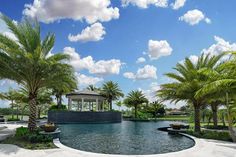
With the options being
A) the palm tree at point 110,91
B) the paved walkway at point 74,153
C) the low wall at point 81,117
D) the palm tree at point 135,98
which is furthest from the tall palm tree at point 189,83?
the palm tree at point 135,98

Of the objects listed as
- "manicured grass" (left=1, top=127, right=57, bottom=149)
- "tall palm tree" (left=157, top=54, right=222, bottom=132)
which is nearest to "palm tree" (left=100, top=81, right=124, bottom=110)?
"tall palm tree" (left=157, top=54, right=222, bottom=132)

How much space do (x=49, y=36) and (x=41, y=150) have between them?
29.0ft

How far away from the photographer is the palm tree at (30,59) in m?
14.7

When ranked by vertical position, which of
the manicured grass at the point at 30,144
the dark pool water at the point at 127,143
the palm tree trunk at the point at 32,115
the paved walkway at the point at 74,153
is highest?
the palm tree trunk at the point at 32,115

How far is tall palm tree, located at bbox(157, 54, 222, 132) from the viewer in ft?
58.6

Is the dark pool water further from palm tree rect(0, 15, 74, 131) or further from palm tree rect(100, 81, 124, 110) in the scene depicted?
palm tree rect(100, 81, 124, 110)

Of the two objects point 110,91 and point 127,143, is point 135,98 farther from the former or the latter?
point 127,143

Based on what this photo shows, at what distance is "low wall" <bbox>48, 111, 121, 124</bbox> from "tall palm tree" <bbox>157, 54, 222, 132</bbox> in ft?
63.2

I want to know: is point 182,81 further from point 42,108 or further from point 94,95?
point 42,108

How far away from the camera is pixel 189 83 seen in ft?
58.2

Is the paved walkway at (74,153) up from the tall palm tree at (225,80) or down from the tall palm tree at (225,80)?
down

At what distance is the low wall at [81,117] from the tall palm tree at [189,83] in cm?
1927

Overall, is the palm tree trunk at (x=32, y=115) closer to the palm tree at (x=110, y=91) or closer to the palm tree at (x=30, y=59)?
the palm tree at (x=30, y=59)

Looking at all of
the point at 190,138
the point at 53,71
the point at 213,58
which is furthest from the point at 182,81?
the point at 53,71
